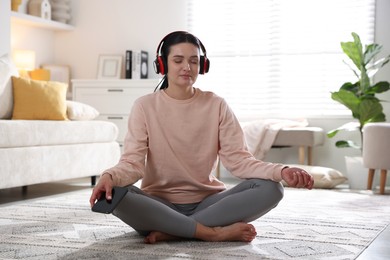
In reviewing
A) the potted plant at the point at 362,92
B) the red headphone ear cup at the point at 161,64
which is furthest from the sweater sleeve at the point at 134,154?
the potted plant at the point at 362,92

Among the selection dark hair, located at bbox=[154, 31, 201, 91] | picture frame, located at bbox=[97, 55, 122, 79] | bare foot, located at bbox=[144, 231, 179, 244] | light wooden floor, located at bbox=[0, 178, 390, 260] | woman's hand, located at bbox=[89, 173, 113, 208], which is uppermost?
dark hair, located at bbox=[154, 31, 201, 91]

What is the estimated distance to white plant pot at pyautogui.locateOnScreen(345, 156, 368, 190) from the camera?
4.73 metres

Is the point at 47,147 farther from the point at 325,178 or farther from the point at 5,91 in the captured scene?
the point at 325,178

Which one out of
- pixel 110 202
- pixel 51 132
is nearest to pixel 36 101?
pixel 51 132

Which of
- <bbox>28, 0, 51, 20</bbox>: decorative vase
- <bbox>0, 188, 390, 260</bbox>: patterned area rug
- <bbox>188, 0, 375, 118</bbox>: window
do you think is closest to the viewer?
<bbox>0, 188, 390, 260</bbox>: patterned area rug

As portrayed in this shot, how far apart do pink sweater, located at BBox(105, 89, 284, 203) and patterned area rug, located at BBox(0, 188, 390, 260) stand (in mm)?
230

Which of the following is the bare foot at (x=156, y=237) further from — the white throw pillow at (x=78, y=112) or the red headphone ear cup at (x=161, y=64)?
the white throw pillow at (x=78, y=112)

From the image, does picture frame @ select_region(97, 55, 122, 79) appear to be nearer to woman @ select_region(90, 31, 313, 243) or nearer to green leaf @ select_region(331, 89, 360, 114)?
green leaf @ select_region(331, 89, 360, 114)

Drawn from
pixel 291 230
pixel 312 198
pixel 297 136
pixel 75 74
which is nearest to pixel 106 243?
pixel 291 230

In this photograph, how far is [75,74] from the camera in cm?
614

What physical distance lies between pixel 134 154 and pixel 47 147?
5.53ft

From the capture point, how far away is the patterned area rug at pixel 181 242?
1965mm

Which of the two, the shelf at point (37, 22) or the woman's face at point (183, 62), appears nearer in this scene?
the woman's face at point (183, 62)

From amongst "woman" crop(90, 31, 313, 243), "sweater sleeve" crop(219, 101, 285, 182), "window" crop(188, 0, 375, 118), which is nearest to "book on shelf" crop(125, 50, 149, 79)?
"window" crop(188, 0, 375, 118)
